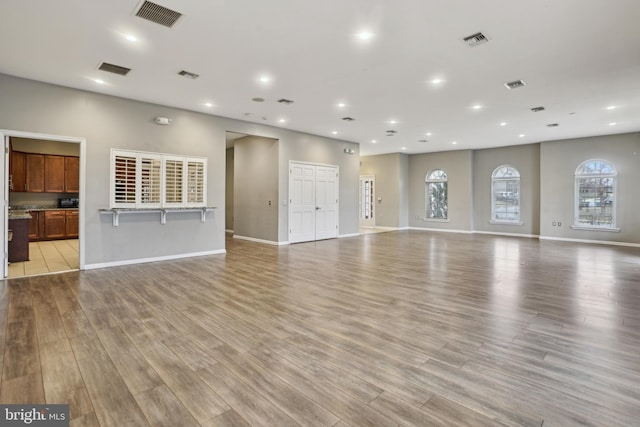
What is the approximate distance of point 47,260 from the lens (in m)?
6.52

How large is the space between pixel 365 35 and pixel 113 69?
3.62 meters

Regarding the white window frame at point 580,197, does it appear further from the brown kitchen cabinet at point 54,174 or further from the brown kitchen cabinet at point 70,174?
the brown kitchen cabinet at point 54,174

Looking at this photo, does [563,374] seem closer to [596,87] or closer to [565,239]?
[596,87]

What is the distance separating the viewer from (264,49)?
13.8 feet

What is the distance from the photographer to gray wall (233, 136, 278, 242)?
8852 mm

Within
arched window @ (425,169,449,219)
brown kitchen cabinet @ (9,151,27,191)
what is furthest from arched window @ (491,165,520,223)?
brown kitchen cabinet @ (9,151,27,191)

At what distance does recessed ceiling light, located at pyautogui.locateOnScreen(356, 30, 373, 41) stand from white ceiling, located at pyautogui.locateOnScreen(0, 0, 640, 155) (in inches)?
2.4

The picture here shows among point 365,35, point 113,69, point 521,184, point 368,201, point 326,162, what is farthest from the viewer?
point 368,201

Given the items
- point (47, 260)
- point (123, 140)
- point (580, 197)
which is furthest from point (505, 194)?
point (47, 260)

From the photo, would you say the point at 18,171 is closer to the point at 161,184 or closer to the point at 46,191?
the point at 46,191

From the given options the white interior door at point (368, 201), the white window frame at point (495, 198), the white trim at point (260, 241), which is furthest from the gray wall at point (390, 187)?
the white trim at point (260, 241)

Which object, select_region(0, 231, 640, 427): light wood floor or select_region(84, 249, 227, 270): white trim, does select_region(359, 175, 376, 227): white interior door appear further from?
select_region(0, 231, 640, 427): light wood floor

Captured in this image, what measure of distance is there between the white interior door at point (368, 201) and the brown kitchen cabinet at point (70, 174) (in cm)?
989

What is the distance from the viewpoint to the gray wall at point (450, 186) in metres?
12.3
